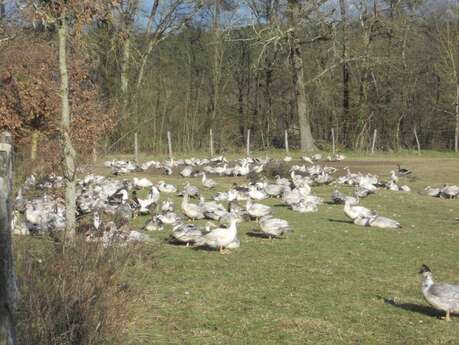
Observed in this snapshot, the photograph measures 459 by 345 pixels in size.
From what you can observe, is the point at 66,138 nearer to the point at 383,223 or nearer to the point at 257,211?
the point at 257,211

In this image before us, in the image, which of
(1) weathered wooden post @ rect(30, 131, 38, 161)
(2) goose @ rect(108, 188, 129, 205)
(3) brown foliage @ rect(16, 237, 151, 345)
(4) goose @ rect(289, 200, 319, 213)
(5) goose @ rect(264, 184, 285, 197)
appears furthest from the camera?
(5) goose @ rect(264, 184, 285, 197)

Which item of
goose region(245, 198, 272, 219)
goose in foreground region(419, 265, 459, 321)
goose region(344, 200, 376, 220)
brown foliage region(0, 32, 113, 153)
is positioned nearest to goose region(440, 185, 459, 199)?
goose region(344, 200, 376, 220)

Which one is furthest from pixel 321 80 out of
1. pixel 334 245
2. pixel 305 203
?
pixel 334 245

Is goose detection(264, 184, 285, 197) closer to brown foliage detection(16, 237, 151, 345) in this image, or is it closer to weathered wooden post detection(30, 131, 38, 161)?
weathered wooden post detection(30, 131, 38, 161)

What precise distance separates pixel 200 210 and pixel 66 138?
19.8 ft

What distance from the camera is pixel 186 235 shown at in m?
11.3

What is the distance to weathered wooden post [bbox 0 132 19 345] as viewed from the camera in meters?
3.62

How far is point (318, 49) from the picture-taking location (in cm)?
4594

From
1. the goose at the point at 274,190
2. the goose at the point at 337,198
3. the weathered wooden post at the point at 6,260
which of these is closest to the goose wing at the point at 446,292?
the weathered wooden post at the point at 6,260

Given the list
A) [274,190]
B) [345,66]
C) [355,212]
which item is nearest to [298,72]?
[345,66]

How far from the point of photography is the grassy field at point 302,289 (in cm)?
680

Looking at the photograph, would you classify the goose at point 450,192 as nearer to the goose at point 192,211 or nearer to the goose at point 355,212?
the goose at point 355,212

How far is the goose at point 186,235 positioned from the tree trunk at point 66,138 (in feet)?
9.03

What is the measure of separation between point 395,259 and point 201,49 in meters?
38.9
